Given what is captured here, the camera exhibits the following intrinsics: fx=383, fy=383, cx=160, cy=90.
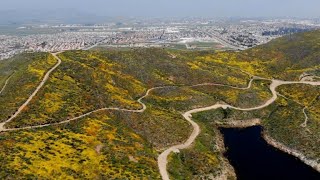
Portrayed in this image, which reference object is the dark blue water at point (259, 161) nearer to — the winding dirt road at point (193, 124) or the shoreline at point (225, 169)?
the shoreline at point (225, 169)

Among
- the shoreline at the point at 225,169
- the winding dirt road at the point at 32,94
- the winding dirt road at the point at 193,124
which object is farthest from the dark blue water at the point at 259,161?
the winding dirt road at the point at 32,94

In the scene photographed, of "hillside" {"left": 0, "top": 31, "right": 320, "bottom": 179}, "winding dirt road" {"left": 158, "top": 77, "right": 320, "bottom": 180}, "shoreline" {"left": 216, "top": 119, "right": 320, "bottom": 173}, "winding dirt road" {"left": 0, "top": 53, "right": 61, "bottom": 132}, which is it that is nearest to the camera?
"hillside" {"left": 0, "top": 31, "right": 320, "bottom": 179}

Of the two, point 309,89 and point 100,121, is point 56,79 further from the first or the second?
point 309,89

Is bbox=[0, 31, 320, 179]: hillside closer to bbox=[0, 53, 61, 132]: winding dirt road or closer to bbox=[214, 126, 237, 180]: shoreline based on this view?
bbox=[214, 126, 237, 180]: shoreline

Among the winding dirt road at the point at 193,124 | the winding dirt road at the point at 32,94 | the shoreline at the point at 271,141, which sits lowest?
the shoreline at the point at 271,141

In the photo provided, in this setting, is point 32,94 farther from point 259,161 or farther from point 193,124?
point 259,161

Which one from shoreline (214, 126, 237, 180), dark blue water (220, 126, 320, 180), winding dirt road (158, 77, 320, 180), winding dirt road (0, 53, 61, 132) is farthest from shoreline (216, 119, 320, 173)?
winding dirt road (0, 53, 61, 132)

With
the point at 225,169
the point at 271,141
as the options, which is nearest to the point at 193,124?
the point at 271,141

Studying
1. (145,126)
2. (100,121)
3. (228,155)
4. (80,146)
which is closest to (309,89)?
(228,155)
